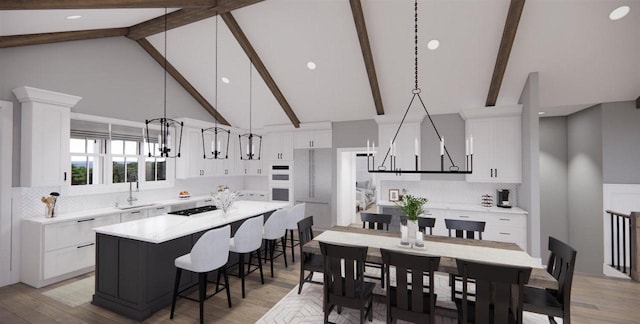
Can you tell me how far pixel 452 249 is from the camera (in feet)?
9.60

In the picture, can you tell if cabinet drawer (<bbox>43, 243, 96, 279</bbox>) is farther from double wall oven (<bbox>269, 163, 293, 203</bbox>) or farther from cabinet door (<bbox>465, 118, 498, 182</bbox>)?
cabinet door (<bbox>465, 118, 498, 182</bbox>)

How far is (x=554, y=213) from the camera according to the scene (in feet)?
20.1

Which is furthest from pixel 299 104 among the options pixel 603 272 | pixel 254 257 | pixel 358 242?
pixel 603 272

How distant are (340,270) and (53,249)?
4134mm

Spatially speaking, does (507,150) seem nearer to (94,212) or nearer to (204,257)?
(204,257)

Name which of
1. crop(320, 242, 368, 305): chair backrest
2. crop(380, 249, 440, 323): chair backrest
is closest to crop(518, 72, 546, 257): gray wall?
crop(380, 249, 440, 323): chair backrest

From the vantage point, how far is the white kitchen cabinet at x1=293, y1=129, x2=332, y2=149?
680cm

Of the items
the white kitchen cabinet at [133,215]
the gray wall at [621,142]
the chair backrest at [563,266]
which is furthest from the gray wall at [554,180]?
the white kitchen cabinet at [133,215]

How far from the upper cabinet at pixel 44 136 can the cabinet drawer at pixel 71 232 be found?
0.66 metres

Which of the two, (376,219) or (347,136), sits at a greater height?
(347,136)

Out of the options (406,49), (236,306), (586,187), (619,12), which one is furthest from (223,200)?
(586,187)

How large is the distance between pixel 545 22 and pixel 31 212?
7.93 metres

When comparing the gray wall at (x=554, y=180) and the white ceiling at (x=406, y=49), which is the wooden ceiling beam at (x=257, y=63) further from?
the gray wall at (x=554, y=180)

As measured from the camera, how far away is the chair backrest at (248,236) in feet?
11.3
